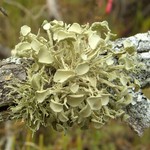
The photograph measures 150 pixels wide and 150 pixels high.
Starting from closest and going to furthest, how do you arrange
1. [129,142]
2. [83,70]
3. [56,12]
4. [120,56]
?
1. [83,70]
2. [120,56]
3. [56,12]
4. [129,142]

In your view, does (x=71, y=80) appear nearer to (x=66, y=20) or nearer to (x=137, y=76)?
(x=137, y=76)

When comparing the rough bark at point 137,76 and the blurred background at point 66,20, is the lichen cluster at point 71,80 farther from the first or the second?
the blurred background at point 66,20

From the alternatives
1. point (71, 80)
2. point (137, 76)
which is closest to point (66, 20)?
point (137, 76)

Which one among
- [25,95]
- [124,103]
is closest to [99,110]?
[124,103]

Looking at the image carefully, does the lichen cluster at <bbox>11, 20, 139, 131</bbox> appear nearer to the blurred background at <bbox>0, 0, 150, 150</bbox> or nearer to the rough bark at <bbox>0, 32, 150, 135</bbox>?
the rough bark at <bbox>0, 32, 150, 135</bbox>

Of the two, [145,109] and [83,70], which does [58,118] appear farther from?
[145,109]

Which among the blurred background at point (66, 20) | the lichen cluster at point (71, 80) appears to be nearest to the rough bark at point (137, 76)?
the lichen cluster at point (71, 80)
